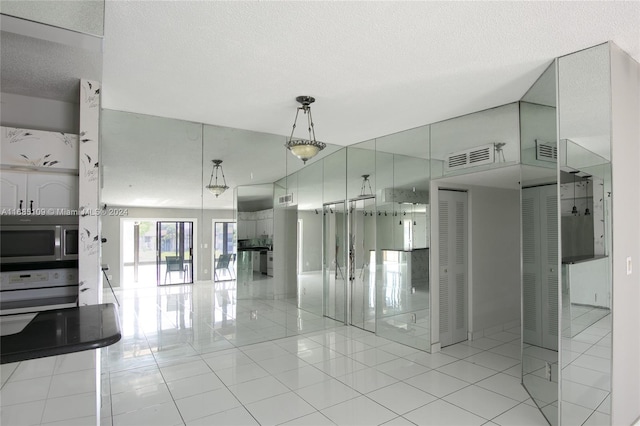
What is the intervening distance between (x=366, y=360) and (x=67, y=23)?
4138 millimetres

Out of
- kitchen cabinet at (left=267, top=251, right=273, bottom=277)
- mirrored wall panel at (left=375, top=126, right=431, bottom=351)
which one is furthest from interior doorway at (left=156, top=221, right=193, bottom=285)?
mirrored wall panel at (left=375, top=126, right=431, bottom=351)

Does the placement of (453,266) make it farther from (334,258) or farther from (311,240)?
(311,240)

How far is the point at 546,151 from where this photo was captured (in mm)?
2947

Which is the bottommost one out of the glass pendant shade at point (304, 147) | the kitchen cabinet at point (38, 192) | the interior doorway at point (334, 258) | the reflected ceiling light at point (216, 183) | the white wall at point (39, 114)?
the interior doorway at point (334, 258)

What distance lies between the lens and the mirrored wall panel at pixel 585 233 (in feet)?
8.48

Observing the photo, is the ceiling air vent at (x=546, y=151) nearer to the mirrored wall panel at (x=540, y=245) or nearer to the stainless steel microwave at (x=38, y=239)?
the mirrored wall panel at (x=540, y=245)

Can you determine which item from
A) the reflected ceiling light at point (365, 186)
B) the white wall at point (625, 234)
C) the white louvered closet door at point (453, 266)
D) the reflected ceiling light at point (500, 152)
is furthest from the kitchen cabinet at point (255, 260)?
the white wall at point (625, 234)

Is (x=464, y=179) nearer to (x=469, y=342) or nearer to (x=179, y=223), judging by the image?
(x=469, y=342)

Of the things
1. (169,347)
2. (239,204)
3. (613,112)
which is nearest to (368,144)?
(239,204)

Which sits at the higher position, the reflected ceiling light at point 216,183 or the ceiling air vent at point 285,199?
the reflected ceiling light at point 216,183

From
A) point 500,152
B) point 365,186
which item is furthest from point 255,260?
point 500,152

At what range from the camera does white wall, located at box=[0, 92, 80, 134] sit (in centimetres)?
308

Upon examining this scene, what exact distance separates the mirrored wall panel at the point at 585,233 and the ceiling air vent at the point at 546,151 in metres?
0.07

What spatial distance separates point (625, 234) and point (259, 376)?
3.53 metres
